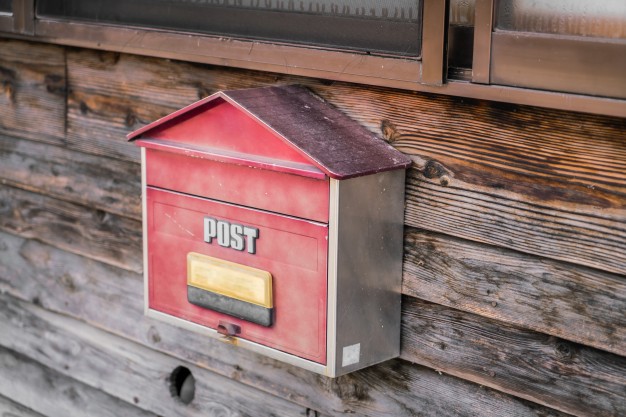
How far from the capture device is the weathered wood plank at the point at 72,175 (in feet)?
8.96

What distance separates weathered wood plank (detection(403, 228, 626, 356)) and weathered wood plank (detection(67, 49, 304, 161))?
604 millimetres

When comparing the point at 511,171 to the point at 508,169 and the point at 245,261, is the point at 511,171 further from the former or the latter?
the point at 245,261

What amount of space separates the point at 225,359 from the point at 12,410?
43.1 inches

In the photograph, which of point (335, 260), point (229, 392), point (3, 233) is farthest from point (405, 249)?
point (3, 233)

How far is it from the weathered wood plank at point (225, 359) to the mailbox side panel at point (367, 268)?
0.13 metres

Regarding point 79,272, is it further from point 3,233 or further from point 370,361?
point 370,361

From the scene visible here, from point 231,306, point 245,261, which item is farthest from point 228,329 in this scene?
point 245,261

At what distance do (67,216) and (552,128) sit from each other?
1.64 m

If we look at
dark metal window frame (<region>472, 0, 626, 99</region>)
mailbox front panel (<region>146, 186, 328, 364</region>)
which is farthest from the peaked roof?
dark metal window frame (<region>472, 0, 626, 99</region>)

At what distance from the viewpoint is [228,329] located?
2156mm

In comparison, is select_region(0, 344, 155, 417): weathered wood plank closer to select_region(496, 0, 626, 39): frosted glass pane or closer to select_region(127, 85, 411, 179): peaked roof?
select_region(127, 85, 411, 179): peaked roof

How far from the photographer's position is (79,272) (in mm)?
2975

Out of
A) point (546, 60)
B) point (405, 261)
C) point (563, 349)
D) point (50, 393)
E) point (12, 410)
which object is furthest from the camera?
point (12, 410)

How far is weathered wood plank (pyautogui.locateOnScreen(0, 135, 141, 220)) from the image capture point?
2.73m
